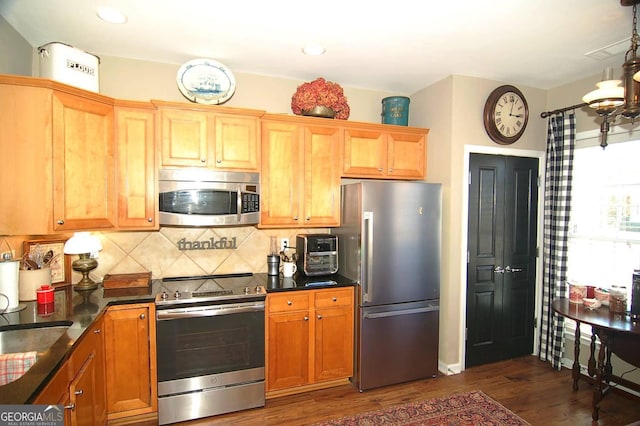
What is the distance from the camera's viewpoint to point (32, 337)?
71.4 inches

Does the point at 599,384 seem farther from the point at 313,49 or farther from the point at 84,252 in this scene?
the point at 84,252

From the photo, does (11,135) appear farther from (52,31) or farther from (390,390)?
(390,390)

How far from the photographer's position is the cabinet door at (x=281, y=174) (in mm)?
2863

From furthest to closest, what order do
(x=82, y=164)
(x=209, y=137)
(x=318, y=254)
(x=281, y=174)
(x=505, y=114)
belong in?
(x=505, y=114) < (x=318, y=254) < (x=281, y=174) < (x=209, y=137) < (x=82, y=164)

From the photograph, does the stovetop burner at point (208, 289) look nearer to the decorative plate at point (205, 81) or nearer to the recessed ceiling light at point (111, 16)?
the decorative plate at point (205, 81)

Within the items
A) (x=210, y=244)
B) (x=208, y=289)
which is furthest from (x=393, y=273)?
(x=210, y=244)

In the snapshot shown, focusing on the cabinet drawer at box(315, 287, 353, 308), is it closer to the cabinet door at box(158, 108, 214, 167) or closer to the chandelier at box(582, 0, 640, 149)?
the cabinet door at box(158, 108, 214, 167)

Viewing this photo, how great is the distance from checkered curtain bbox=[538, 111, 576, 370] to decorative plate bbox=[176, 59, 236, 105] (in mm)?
3149

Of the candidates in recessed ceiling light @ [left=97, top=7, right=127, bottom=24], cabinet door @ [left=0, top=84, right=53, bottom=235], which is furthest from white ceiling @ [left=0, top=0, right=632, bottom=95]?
cabinet door @ [left=0, top=84, right=53, bottom=235]

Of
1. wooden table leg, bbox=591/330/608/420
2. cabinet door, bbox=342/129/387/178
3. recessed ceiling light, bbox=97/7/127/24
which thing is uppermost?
recessed ceiling light, bbox=97/7/127/24

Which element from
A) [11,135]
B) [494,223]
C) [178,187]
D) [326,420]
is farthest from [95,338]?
[494,223]

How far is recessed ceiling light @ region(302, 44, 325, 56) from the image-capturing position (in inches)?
101

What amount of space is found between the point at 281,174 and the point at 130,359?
1.77 meters

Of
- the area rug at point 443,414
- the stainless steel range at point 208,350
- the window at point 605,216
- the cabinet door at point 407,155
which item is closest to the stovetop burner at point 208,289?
the stainless steel range at point 208,350
